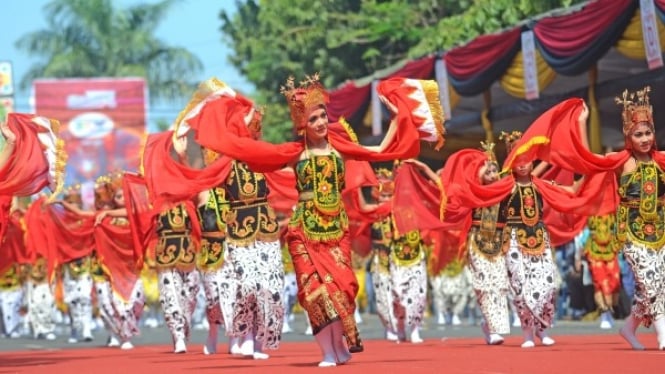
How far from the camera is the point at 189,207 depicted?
17297 mm

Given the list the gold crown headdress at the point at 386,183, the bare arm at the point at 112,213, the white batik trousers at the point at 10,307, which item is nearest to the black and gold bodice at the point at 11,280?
the white batik trousers at the point at 10,307

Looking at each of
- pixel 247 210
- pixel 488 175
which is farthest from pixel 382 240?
pixel 247 210

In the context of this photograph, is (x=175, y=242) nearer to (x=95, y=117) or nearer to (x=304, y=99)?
(x=304, y=99)

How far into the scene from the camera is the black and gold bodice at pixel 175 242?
17141 mm

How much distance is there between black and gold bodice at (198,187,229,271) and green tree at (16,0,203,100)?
5625 cm

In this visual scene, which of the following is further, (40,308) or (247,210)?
(40,308)

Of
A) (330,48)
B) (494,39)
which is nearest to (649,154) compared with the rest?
(494,39)

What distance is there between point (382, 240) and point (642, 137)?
6.76m

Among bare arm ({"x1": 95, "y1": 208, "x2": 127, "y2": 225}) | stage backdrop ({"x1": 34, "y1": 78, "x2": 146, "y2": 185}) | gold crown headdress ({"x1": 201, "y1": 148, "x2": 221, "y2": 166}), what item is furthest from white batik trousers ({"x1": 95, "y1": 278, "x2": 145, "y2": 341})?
stage backdrop ({"x1": 34, "y1": 78, "x2": 146, "y2": 185})

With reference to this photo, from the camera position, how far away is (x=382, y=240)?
20078 millimetres

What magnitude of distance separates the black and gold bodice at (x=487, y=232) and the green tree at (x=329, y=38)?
21.8m

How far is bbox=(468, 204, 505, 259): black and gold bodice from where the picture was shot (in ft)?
54.8

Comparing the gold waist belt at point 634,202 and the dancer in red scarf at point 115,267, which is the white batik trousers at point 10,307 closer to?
the dancer in red scarf at point 115,267

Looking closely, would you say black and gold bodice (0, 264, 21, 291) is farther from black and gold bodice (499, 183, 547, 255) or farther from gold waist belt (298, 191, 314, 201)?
gold waist belt (298, 191, 314, 201)
